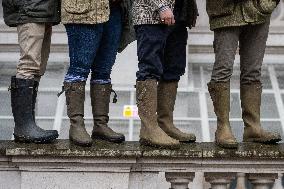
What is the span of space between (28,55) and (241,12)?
1.50 metres

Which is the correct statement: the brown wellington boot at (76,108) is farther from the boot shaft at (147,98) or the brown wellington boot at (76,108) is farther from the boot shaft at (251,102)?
the boot shaft at (251,102)

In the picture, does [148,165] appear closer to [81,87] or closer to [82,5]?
[81,87]

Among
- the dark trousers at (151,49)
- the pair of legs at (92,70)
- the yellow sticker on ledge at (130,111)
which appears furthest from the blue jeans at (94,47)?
the yellow sticker on ledge at (130,111)

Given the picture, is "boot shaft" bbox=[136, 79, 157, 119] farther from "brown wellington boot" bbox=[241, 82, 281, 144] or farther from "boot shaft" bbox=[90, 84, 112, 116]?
"brown wellington boot" bbox=[241, 82, 281, 144]

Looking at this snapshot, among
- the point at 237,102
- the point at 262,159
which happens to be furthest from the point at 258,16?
the point at 237,102

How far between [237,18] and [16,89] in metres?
1.60

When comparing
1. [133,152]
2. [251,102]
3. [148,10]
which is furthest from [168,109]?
[148,10]

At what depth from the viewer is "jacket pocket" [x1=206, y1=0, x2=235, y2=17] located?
16.6 feet

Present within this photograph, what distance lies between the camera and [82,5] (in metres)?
4.88

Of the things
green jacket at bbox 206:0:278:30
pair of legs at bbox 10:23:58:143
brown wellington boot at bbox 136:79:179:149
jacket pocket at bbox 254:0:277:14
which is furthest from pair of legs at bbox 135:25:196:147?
pair of legs at bbox 10:23:58:143

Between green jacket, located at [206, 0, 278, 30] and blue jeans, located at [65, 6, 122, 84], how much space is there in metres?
0.71

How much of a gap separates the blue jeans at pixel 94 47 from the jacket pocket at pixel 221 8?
0.66m

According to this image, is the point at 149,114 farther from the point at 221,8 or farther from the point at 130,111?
the point at 130,111

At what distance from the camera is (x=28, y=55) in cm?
498
